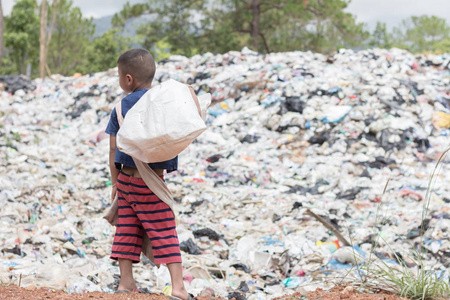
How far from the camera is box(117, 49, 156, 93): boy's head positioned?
77.2 inches

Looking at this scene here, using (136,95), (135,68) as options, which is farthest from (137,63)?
(136,95)

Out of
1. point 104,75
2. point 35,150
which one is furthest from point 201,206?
point 104,75

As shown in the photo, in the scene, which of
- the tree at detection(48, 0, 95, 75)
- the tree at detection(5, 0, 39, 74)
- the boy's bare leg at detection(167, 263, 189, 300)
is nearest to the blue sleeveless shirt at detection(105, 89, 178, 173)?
the boy's bare leg at detection(167, 263, 189, 300)

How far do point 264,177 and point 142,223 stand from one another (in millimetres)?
3337

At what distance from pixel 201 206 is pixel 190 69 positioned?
570cm

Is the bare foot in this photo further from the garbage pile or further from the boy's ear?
the boy's ear

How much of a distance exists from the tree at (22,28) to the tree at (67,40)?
380cm

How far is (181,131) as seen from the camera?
175cm

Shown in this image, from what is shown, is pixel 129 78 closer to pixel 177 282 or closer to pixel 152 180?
pixel 152 180

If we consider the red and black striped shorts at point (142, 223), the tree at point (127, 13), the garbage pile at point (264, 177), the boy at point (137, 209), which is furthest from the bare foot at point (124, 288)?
the tree at point (127, 13)

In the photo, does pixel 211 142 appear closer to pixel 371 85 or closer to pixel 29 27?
pixel 371 85

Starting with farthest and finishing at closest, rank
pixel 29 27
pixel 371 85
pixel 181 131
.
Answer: pixel 29 27, pixel 371 85, pixel 181 131

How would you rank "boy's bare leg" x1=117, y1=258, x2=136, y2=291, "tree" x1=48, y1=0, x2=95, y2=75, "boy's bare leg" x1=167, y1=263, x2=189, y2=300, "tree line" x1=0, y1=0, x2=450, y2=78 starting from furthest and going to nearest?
1. "tree" x1=48, y1=0, x2=95, y2=75
2. "tree line" x1=0, y1=0, x2=450, y2=78
3. "boy's bare leg" x1=117, y1=258, x2=136, y2=291
4. "boy's bare leg" x1=167, y1=263, x2=189, y2=300

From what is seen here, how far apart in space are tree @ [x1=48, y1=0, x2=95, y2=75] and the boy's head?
24442mm
